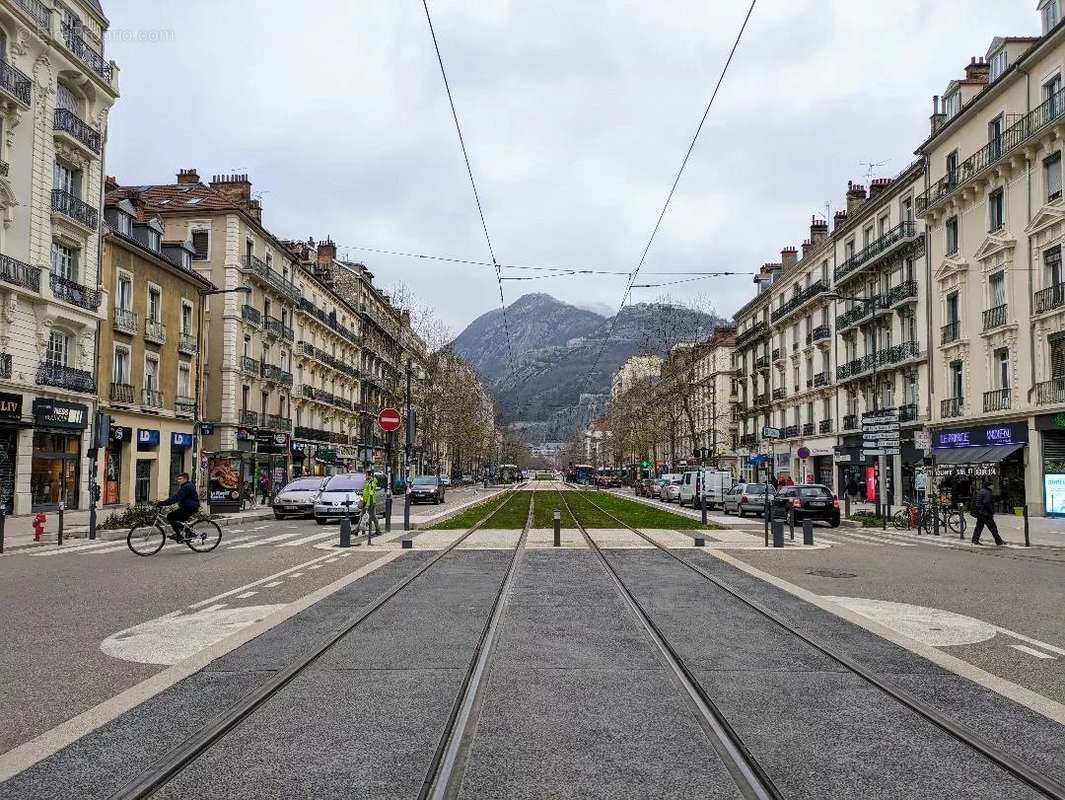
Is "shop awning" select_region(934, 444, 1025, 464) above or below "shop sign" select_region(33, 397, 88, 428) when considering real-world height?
below

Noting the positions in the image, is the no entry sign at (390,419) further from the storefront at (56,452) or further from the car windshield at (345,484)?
the storefront at (56,452)

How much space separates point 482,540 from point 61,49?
2258cm

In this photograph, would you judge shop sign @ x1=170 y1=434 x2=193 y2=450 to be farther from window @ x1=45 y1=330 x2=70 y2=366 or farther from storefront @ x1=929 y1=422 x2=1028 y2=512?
storefront @ x1=929 y1=422 x2=1028 y2=512

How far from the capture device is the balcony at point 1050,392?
28.3 m

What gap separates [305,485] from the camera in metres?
31.8

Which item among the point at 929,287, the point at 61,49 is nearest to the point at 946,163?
the point at 929,287

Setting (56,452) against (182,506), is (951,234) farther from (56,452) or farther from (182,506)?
(56,452)

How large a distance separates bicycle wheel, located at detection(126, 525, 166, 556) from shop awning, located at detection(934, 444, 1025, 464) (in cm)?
2726

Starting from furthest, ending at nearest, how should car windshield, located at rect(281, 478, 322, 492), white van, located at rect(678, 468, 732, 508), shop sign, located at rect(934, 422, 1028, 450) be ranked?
white van, located at rect(678, 468, 732, 508) → car windshield, located at rect(281, 478, 322, 492) → shop sign, located at rect(934, 422, 1028, 450)

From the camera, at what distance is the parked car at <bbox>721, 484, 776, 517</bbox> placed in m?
34.4

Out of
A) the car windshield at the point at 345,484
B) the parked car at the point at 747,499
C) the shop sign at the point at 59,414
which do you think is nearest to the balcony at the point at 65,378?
the shop sign at the point at 59,414

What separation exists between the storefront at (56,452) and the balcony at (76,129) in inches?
354

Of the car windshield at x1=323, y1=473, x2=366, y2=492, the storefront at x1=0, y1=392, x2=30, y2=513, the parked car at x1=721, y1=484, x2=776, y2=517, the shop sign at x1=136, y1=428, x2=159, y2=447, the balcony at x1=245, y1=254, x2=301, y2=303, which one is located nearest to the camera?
the storefront at x1=0, y1=392, x2=30, y2=513

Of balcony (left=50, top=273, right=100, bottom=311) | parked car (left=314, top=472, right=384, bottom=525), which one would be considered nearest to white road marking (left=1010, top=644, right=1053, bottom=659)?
parked car (left=314, top=472, right=384, bottom=525)
